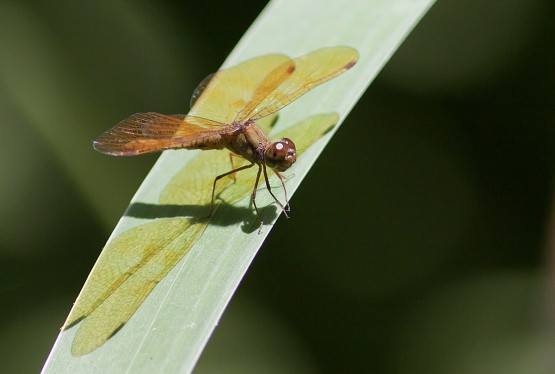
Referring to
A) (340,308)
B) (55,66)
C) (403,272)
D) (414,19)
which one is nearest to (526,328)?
(403,272)

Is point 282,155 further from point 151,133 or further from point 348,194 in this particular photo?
point 348,194

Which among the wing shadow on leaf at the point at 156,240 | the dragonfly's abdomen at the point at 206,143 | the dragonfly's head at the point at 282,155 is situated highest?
the dragonfly's head at the point at 282,155

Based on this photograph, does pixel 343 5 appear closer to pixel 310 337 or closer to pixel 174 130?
pixel 174 130

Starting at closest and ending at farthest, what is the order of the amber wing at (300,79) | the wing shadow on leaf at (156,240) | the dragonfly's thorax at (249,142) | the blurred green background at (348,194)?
the wing shadow on leaf at (156,240)
the amber wing at (300,79)
the dragonfly's thorax at (249,142)
the blurred green background at (348,194)

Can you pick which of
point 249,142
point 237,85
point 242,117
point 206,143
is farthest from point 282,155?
point 237,85

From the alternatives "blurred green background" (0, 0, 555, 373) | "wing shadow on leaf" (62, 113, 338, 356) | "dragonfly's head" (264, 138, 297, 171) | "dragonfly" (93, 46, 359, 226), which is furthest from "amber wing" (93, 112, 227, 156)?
"blurred green background" (0, 0, 555, 373)

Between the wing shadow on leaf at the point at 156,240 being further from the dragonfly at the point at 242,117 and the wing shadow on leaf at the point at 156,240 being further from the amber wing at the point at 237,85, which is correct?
the amber wing at the point at 237,85

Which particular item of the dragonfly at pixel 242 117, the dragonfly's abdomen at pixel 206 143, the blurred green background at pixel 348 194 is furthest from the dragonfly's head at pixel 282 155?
the blurred green background at pixel 348 194
